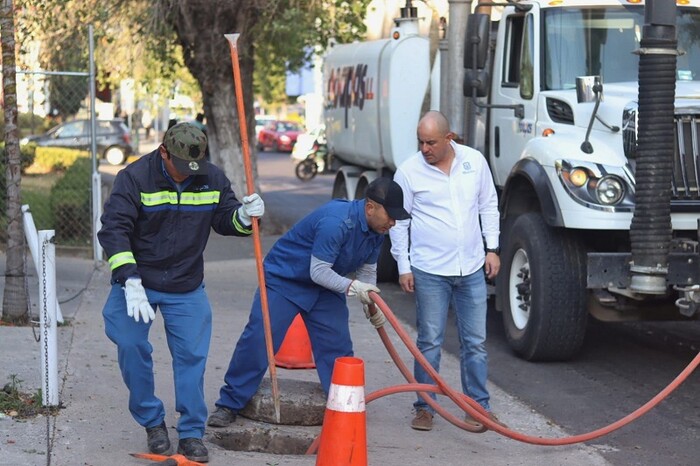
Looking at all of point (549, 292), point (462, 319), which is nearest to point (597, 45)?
point (549, 292)

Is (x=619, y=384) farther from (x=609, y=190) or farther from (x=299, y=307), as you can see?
(x=299, y=307)

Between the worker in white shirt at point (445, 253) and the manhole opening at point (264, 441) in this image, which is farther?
the worker in white shirt at point (445, 253)

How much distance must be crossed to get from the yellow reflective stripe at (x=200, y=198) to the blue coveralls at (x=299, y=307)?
2.05 feet

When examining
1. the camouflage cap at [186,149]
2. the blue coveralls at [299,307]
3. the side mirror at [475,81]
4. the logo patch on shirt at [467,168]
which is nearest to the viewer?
the camouflage cap at [186,149]

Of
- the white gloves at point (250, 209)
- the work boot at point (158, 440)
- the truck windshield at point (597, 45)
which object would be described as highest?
the truck windshield at point (597, 45)

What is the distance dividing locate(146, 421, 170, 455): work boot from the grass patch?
3.18ft

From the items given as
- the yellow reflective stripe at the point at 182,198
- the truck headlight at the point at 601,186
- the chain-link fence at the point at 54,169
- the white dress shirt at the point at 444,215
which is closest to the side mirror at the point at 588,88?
the truck headlight at the point at 601,186

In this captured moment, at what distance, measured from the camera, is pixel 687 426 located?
700 centimetres

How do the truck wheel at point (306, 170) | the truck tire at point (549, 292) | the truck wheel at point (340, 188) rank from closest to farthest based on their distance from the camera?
the truck tire at point (549, 292) < the truck wheel at point (340, 188) < the truck wheel at point (306, 170)

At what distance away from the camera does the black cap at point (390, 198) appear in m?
5.78

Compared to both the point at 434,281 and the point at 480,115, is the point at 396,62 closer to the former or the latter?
the point at 480,115

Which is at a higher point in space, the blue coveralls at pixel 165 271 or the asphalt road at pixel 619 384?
the blue coveralls at pixel 165 271

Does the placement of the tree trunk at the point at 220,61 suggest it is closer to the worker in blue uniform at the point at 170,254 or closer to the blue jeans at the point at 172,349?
the worker in blue uniform at the point at 170,254

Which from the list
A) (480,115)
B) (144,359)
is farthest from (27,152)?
(144,359)
